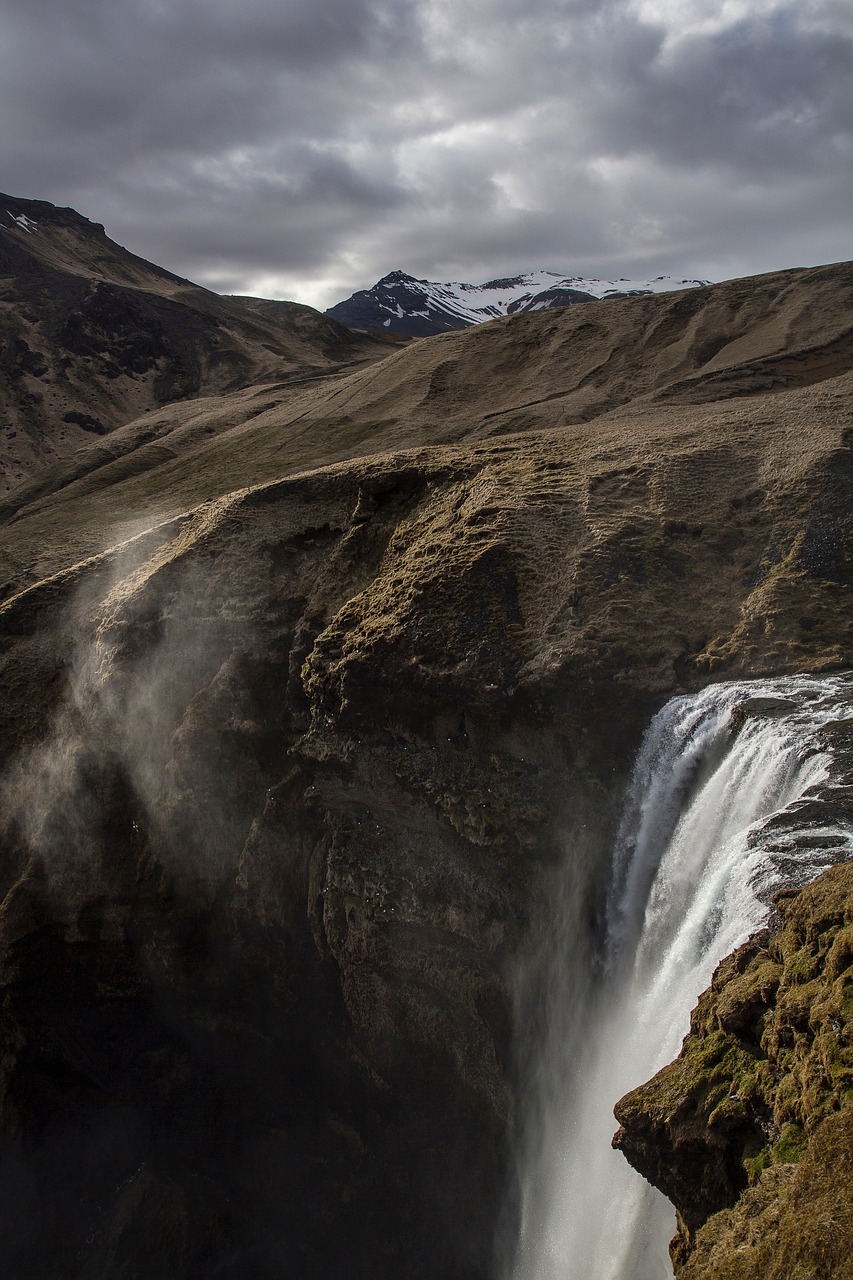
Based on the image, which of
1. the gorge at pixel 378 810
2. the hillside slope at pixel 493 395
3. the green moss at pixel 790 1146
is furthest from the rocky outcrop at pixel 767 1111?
the hillside slope at pixel 493 395

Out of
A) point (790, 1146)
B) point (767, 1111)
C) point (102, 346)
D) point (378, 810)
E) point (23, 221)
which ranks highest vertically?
point (23, 221)

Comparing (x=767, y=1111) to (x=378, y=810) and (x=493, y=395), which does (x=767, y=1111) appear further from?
(x=493, y=395)

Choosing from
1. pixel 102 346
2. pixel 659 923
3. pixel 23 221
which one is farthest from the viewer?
pixel 23 221

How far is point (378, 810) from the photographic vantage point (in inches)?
709

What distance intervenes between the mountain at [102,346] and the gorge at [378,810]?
5160cm

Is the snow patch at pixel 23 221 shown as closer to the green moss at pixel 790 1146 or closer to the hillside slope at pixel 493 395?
the hillside slope at pixel 493 395

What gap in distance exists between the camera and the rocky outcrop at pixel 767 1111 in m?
5.78

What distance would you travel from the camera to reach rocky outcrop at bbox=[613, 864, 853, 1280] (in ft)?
19.0

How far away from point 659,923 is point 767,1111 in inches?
216

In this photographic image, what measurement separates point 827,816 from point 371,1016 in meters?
11.8

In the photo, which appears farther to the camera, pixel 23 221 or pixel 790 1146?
pixel 23 221

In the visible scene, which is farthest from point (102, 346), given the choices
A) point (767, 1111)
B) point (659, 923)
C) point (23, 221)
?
point (767, 1111)

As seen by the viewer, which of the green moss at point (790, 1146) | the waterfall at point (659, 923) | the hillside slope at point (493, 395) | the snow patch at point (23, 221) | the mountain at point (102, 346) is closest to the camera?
the green moss at point (790, 1146)

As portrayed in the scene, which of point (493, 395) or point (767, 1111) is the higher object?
point (493, 395)
